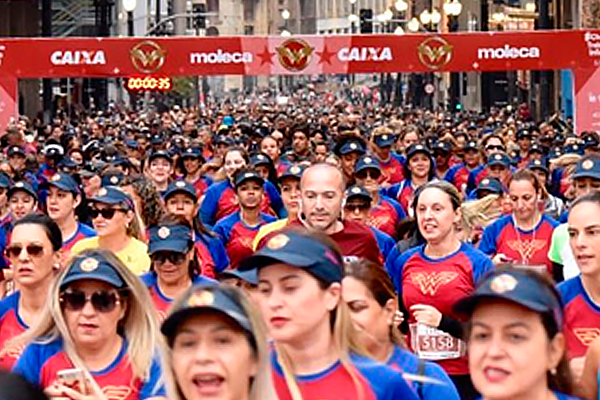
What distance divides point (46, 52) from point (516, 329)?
25.7 meters

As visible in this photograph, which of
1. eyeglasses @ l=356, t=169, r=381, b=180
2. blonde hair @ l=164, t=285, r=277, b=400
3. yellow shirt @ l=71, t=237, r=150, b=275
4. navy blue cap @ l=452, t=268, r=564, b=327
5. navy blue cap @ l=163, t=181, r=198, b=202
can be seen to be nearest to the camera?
navy blue cap @ l=452, t=268, r=564, b=327

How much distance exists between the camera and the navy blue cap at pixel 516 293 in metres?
5.05

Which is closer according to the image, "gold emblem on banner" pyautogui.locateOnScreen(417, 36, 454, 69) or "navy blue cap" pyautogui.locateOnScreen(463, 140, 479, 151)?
"navy blue cap" pyautogui.locateOnScreen(463, 140, 479, 151)

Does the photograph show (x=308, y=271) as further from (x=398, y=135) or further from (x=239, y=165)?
(x=398, y=135)

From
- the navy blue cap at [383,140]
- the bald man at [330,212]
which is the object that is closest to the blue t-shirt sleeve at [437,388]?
the bald man at [330,212]

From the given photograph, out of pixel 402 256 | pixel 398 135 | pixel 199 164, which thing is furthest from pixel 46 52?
pixel 402 256

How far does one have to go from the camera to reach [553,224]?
42.8 ft

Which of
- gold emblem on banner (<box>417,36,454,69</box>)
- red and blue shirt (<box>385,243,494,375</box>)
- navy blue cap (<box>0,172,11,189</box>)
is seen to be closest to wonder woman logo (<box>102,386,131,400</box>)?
red and blue shirt (<box>385,243,494,375</box>)

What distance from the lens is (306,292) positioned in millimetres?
5742

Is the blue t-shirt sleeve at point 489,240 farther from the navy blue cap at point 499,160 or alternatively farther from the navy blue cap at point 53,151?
the navy blue cap at point 53,151

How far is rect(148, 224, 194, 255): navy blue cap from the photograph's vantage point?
9.70 m

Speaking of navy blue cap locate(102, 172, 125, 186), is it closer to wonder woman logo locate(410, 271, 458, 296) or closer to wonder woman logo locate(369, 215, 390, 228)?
wonder woman logo locate(369, 215, 390, 228)

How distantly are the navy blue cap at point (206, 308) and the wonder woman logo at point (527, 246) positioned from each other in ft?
25.6

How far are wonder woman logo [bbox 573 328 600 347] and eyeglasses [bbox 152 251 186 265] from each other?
256 cm
